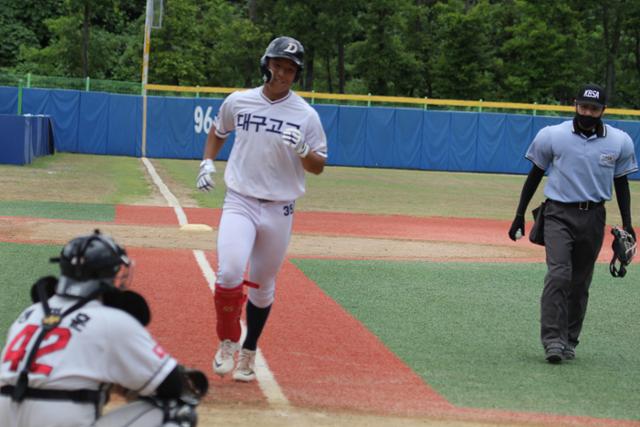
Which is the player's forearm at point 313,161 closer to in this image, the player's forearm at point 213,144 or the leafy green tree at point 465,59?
the player's forearm at point 213,144

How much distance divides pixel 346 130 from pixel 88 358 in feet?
126

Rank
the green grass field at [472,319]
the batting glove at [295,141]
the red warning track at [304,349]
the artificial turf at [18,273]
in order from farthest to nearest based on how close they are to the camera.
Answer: the artificial turf at [18,273] → the green grass field at [472,319] → the batting glove at [295,141] → the red warning track at [304,349]

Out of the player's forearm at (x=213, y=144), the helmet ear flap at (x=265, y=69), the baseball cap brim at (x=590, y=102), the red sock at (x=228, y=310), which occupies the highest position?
the helmet ear flap at (x=265, y=69)

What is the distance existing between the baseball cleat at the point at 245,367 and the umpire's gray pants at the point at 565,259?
2.33m

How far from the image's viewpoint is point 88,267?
3.96 meters

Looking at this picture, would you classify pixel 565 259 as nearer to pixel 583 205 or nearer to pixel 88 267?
pixel 583 205

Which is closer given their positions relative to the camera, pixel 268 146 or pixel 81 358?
pixel 81 358

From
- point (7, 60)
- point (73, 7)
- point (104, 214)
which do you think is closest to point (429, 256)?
point (104, 214)

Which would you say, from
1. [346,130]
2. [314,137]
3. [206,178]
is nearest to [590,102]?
[314,137]

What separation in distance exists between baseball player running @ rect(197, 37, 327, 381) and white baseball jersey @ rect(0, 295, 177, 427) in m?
2.53

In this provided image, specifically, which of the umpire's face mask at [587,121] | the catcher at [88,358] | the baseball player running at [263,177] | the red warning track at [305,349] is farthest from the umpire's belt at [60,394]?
the umpire's face mask at [587,121]

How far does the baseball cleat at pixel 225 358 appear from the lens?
6.59 meters

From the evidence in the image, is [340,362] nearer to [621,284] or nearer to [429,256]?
[621,284]

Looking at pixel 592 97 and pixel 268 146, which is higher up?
pixel 592 97
